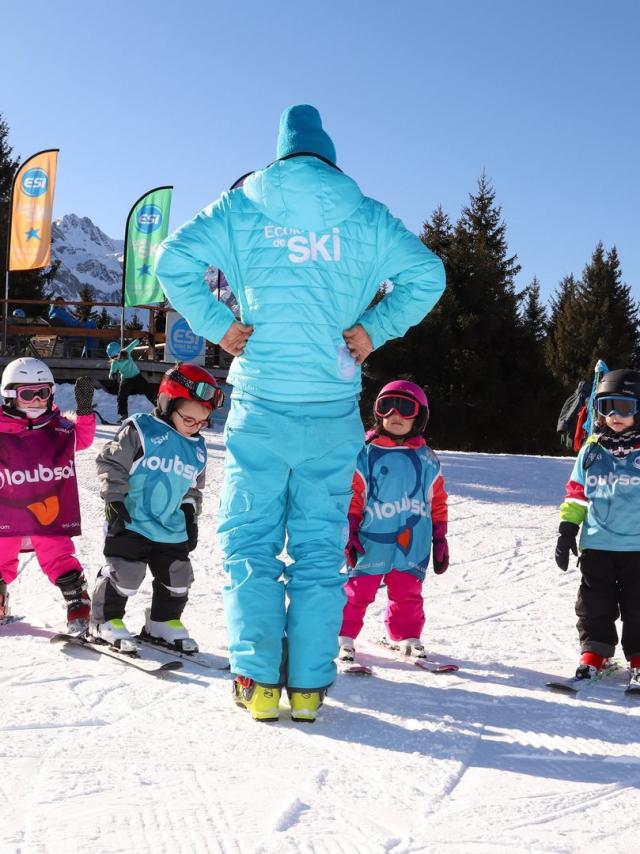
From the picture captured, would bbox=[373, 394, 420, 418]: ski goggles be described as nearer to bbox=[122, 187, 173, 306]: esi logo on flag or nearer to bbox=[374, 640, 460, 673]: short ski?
bbox=[374, 640, 460, 673]: short ski

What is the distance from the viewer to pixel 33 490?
413 cm

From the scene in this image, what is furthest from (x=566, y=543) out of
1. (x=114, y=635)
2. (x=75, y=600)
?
(x=75, y=600)

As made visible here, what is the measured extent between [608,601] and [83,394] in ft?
8.79

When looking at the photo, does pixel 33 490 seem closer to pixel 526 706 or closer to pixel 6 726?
pixel 6 726

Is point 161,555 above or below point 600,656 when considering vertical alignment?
above

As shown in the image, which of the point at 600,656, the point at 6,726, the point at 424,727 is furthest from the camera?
the point at 600,656

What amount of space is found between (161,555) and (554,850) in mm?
2432

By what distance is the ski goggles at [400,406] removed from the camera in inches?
162

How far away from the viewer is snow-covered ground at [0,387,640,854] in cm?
183

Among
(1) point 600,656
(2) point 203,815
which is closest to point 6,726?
(2) point 203,815

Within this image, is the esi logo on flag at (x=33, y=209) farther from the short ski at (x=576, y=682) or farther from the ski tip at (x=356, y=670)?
the short ski at (x=576, y=682)

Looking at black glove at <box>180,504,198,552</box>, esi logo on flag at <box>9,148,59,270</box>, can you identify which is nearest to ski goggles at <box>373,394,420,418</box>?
black glove at <box>180,504,198,552</box>

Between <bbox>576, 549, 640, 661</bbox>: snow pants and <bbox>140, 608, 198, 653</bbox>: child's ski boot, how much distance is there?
5.80 feet

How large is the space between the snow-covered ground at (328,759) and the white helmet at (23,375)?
1190 mm
